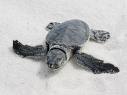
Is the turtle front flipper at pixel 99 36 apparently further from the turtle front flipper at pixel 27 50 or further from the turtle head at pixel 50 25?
the turtle front flipper at pixel 27 50

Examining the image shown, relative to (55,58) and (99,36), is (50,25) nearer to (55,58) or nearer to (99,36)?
(99,36)

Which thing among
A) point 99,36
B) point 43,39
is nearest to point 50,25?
point 43,39

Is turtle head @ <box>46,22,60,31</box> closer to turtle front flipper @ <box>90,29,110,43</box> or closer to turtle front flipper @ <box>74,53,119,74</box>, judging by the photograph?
turtle front flipper @ <box>90,29,110,43</box>

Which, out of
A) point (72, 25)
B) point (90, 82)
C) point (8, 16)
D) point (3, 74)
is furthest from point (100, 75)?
point (8, 16)

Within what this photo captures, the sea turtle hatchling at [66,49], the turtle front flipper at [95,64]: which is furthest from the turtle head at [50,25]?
the turtle front flipper at [95,64]

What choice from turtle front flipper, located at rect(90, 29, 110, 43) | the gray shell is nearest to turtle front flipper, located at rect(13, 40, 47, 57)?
the gray shell

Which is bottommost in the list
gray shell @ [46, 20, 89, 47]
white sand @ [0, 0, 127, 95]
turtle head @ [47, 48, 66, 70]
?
white sand @ [0, 0, 127, 95]
